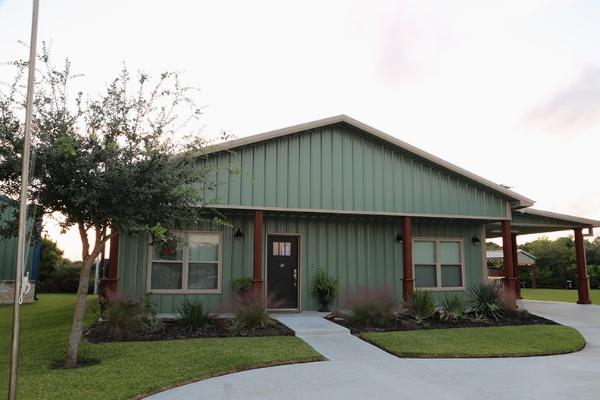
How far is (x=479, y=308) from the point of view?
452 inches

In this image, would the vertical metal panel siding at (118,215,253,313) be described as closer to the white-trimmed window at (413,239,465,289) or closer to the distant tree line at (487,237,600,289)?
the white-trimmed window at (413,239,465,289)

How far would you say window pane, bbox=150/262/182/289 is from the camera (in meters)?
11.8

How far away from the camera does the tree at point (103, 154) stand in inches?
245

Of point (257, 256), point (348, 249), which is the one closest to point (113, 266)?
point (257, 256)

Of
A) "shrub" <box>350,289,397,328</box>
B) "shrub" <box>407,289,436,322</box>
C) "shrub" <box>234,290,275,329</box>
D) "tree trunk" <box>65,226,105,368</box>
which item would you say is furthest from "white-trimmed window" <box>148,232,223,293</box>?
"shrub" <box>407,289,436,322</box>

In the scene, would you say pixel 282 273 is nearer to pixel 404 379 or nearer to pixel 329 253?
pixel 329 253

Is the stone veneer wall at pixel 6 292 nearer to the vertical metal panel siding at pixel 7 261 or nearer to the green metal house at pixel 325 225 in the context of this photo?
the vertical metal panel siding at pixel 7 261

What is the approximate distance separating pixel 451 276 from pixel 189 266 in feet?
24.8

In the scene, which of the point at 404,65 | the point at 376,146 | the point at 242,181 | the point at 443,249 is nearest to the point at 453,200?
the point at 443,249

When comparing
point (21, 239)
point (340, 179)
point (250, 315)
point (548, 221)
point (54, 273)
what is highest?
point (340, 179)

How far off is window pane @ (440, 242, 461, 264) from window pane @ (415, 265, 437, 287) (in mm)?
445

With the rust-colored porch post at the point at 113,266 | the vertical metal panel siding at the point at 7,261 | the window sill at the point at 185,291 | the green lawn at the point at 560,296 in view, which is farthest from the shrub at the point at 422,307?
the vertical metal panel siding at the point at 7,261

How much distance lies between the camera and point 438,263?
46.1 ft

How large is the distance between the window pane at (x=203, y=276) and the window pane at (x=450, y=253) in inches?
259
